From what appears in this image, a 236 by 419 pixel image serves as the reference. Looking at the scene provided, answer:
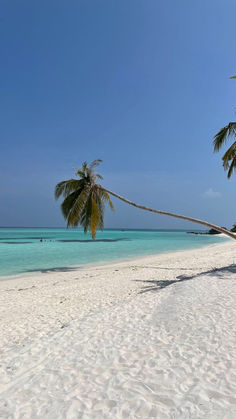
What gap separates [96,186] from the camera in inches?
540

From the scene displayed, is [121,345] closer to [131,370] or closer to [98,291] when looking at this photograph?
[131,370]

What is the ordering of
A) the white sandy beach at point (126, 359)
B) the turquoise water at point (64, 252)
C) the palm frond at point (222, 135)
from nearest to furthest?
the white sandy beach at point (126, 359) → the palm frond at point (222, 135) → the turquoise water at point (64, 252)

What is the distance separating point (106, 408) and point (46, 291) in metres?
7.29

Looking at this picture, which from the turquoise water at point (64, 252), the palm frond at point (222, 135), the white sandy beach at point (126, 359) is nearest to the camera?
the white sandy beach at point (126, 359)

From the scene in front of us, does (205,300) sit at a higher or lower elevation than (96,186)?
lower

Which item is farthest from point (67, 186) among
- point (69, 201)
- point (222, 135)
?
point (222, 135)

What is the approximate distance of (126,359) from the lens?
3.56m

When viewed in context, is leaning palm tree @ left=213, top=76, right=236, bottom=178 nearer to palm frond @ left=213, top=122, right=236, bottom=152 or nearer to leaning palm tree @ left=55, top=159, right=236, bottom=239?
palm frond @ left=213, top=122, right=236, bottom=152

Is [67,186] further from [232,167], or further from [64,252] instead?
[64,252]

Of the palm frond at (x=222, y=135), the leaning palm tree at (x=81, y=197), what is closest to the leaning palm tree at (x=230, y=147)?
the palm frond at (x=222, y=135)

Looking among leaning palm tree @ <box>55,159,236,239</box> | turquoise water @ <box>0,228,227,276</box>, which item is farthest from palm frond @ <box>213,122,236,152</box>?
turquoise water @ <box>0,228,227,276</box>

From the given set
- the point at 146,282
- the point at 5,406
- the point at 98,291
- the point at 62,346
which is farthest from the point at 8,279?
the point at 5,406

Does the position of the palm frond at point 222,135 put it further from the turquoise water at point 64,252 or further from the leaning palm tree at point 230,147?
the turquoise water at point 64,252

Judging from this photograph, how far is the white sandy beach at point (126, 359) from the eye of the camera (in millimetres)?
2617
